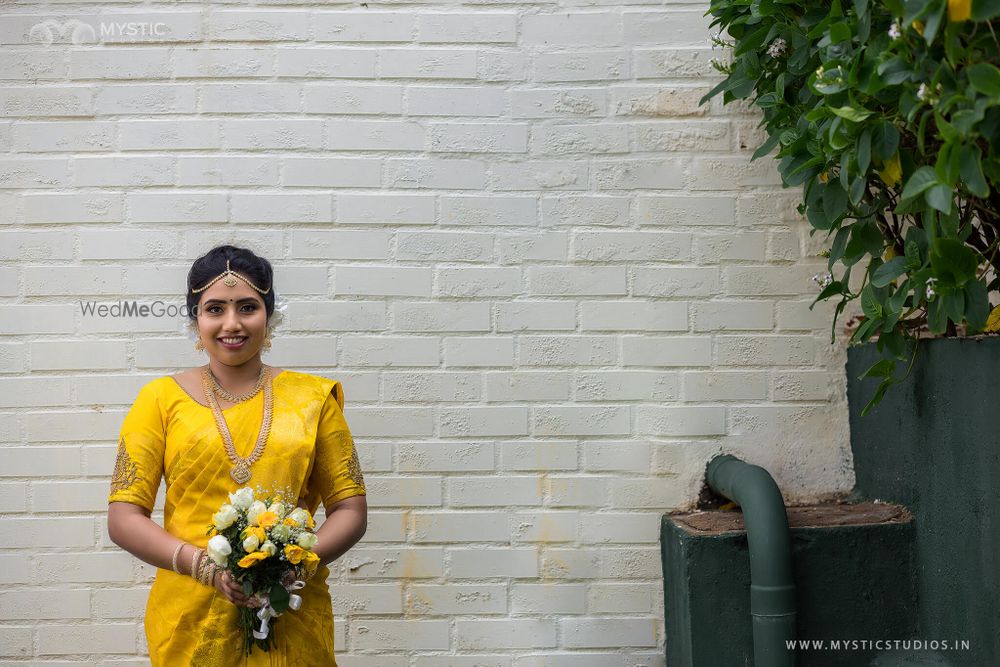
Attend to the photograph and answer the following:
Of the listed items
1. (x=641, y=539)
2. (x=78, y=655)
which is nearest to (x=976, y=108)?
(x=641, y=539)

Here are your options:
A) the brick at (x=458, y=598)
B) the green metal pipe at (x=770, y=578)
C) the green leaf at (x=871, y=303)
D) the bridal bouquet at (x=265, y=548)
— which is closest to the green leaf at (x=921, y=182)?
the green leaf at (x=871, y=303)

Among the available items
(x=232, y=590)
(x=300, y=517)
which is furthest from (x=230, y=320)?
(x=232, y=590)

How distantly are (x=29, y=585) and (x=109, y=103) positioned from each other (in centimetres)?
143

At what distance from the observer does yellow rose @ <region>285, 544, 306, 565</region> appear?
1.99 m

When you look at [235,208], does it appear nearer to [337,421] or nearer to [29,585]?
[337,421]

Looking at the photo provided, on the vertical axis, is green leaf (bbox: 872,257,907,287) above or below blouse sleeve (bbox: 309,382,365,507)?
above

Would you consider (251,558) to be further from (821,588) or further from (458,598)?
(821,588)

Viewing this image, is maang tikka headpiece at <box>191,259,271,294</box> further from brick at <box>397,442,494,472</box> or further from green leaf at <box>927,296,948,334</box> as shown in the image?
green leaf at <box>927,296,948,334</box>

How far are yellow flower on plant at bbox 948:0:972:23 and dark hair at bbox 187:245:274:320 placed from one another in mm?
1487

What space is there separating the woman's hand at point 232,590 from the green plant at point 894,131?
148 centimetres

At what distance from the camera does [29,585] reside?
287cm

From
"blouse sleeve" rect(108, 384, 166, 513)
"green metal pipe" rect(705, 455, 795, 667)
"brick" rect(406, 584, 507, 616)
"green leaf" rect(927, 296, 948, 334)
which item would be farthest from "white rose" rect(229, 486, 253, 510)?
"green leaf" rect(927, 296, 948, 334)

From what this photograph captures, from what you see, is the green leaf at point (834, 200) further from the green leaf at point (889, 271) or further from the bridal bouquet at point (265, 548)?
the bridal bouquet at point (265, 548)

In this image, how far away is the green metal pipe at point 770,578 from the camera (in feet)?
8.29
